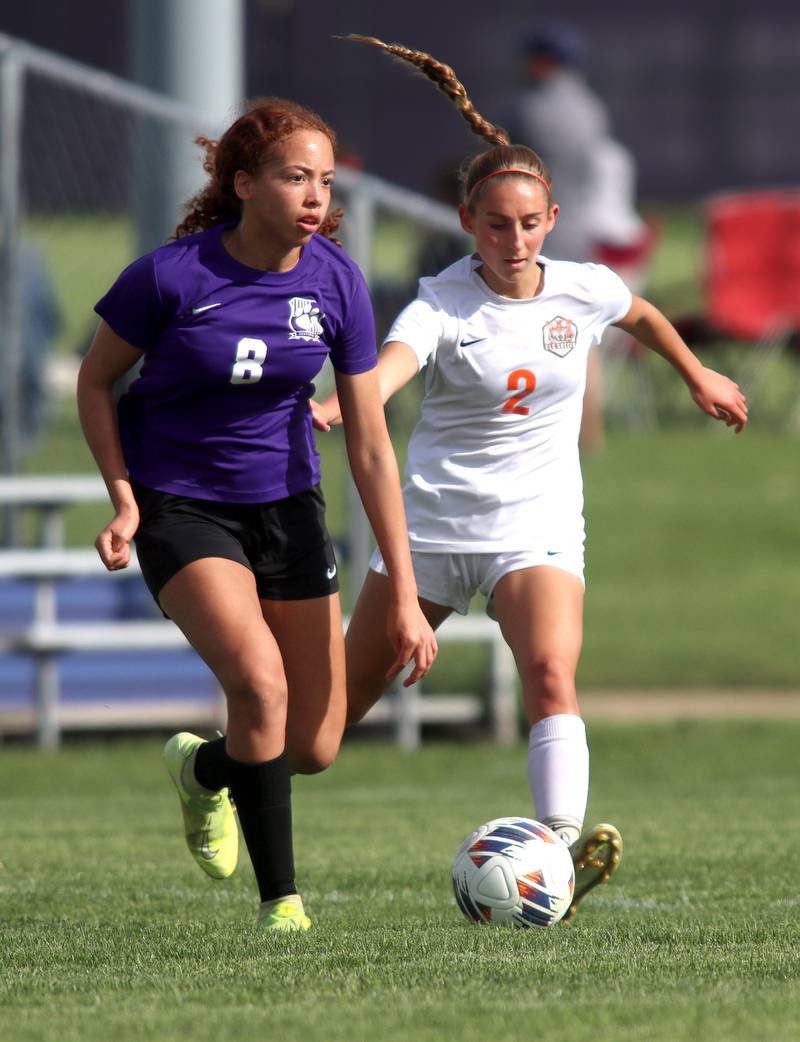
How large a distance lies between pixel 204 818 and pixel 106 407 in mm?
1210

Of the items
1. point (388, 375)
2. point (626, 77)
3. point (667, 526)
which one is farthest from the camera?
point (626, 77)

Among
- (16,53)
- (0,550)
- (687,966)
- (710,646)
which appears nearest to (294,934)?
(687,966)

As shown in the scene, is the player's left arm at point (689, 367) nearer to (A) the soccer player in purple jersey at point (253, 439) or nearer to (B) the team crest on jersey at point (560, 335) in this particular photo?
(B) the team crest on jersey at point (560, 335)

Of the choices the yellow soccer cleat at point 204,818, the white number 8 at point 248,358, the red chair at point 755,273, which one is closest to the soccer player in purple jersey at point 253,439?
the white number 8 at point 248,358

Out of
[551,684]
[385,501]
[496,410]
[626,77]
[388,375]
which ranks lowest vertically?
[551,684]

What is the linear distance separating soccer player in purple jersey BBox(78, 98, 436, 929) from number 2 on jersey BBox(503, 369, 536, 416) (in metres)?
0.50

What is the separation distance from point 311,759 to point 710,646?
8091 mm

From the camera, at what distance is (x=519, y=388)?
579 cm

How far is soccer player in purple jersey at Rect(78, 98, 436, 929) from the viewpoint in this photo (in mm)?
5164

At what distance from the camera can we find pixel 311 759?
5629 mm

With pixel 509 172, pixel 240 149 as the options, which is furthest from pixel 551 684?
pixel 240 149

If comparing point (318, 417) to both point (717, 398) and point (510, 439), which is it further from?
point (717, 398)

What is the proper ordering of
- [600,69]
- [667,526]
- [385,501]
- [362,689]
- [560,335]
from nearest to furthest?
1. [385,501]
2. [560,335]
3. [362,689]
4. [667,526]
5. [600,69]

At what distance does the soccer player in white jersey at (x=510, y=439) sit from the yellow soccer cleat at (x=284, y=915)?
742 millimetres
